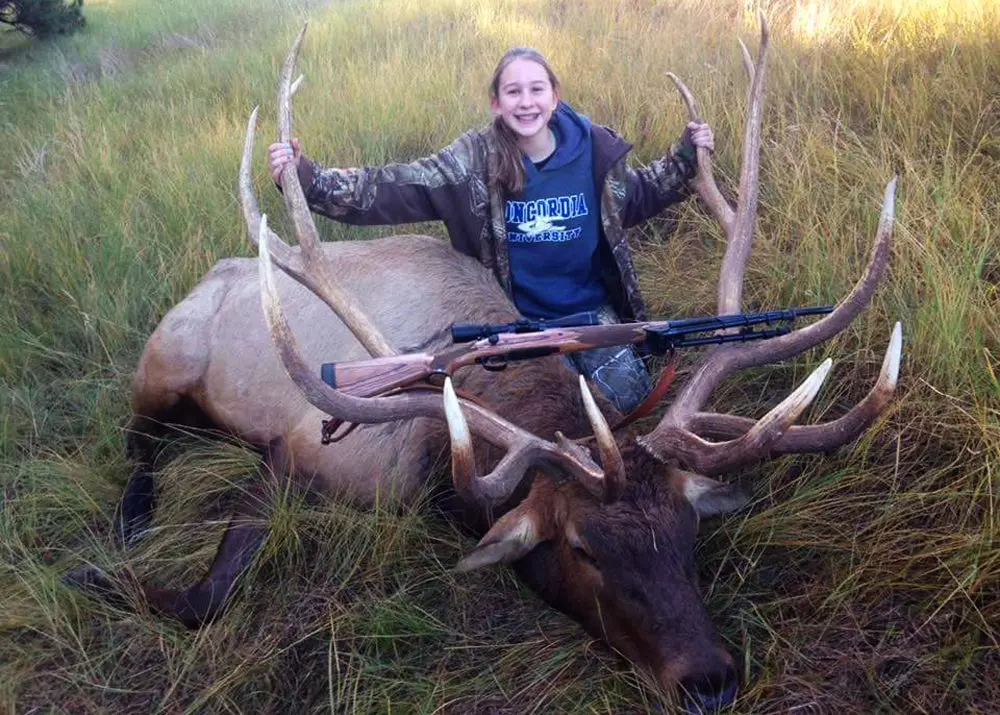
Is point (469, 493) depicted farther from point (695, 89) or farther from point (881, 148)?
point (695, 89)

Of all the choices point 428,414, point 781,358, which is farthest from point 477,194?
point 781,358

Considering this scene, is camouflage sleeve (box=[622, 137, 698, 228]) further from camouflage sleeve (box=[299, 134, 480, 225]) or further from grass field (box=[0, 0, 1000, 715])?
camouflage sleeve (box=[299, 134, 480, 225])

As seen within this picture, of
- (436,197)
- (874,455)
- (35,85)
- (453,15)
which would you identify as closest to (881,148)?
(874,455)

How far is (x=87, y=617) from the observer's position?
2836mm

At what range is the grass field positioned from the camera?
2.41 meters

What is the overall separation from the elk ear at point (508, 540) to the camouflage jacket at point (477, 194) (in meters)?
1.35

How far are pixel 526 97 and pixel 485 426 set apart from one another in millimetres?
1461

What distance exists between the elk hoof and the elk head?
1081 mm

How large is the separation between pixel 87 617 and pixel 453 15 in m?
6.06

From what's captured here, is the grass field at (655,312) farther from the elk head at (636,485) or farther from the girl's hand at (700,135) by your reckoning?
the girl's hand at (700,135)

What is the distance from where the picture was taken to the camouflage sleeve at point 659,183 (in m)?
3.63

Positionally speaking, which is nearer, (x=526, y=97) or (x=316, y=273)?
(x=316, y=273)

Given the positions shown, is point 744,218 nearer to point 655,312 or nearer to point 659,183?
point 659,183

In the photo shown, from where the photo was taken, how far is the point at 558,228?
360 centimetres
